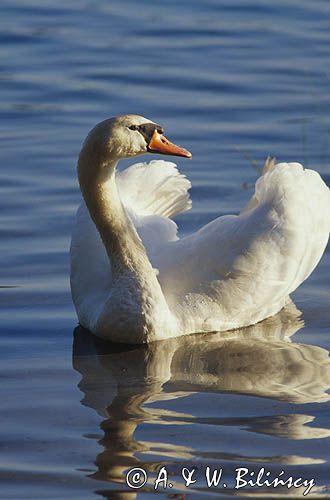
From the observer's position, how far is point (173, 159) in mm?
11586

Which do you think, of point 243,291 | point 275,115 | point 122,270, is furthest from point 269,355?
point 275,115

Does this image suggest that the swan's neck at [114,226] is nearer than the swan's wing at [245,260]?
Yes

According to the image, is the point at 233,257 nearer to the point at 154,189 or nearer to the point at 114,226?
the point at 114,226

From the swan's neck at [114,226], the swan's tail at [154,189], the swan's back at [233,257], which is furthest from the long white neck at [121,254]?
the swan's tail at [154,189]

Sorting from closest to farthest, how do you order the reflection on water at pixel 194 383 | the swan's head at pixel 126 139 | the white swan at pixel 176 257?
the reflection on water at pixel 194 383 < the swan's head at pixel 126 139 < the white swan at pixel 176 257

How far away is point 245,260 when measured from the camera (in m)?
8.42

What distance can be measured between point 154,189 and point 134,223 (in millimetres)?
507

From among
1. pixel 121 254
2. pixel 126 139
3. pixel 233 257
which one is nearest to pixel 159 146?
pixel 126 139

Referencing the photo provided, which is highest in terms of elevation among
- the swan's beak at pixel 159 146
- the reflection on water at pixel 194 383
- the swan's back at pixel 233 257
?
the swan's beak at pixel 159 146

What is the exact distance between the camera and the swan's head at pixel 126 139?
26.3 ft

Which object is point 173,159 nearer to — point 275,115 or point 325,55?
point 275,115

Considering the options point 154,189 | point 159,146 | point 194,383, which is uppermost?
point 159,146

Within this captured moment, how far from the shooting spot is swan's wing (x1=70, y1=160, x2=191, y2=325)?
28.4 feet

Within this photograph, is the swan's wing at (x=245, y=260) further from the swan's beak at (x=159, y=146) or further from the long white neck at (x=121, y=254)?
the swan's beak at (x=159, y=146)
